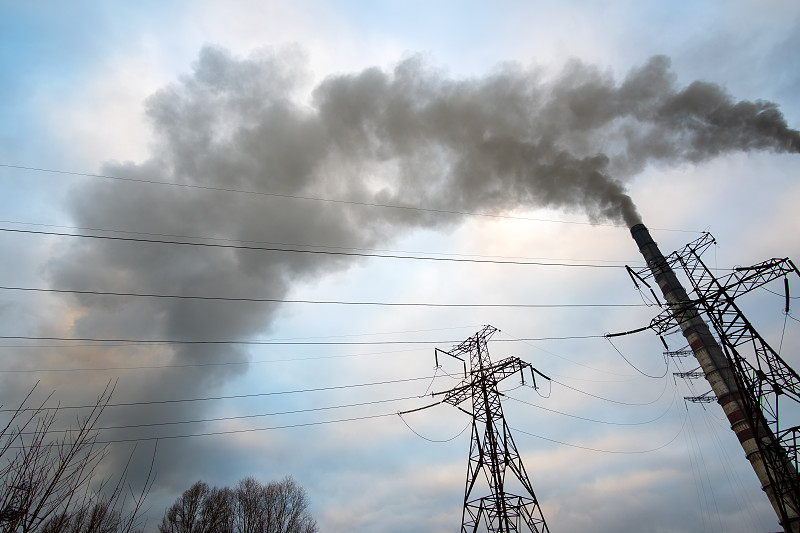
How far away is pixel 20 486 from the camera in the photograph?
6.07 meters

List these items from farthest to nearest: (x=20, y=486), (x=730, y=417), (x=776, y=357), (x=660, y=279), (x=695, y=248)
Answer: (x=660, y=279)
(x=730, y=417)
(x=695, y=248)
(x=776, y=357)
(x=20, y=486)

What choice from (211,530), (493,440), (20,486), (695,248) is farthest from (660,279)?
(211,530)

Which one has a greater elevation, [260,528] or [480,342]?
[480,342]

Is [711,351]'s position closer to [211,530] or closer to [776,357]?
[776,357]

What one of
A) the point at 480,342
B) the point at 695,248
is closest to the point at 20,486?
the point at 480,342

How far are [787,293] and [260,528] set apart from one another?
43.0m

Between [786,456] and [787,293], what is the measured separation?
6.35 meters

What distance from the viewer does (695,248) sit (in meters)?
26.1

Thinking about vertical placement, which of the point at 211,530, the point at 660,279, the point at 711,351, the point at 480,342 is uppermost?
the point at 660,279

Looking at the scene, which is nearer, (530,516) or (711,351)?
(530,516)

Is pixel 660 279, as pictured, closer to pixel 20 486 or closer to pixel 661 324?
pixel 661 324

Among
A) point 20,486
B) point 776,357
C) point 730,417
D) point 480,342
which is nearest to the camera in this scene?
point 20,486

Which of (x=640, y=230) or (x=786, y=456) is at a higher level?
(x=640, y=230)

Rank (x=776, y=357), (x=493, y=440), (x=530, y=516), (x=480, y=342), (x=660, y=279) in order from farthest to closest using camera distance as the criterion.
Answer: (x=660, y=279) < (x=480, y=342) < (x=493, y=440) < (x=530, y=516) < (x=776, y=357)
